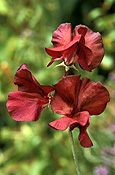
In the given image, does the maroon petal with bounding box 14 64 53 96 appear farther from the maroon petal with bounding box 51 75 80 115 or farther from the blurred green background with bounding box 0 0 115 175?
the blurred green background with bounding box 0 0 115 175

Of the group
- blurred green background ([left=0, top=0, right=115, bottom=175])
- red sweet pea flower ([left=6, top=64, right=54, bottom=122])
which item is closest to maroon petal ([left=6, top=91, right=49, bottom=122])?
red sweet pea flower ([left=6, top=64, right=54, bottom=122])

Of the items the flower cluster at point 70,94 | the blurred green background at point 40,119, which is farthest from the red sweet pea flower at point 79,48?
the blurred green background at point 40,119

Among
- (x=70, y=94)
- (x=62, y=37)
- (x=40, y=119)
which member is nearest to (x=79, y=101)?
(x=70, y=94)

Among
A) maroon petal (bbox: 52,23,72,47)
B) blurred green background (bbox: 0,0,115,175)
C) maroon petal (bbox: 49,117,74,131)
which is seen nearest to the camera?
maroon petal (bbox: 49,117,74,131)

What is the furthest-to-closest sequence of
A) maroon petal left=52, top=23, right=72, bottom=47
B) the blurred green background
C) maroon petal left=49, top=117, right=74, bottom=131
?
the blurred green background
maroon petal left=52, top=23, right=72, bottom=47
maroon petal left=49, top=117, right=74, bottom=131

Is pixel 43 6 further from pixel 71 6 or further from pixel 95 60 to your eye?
pixel 95 60

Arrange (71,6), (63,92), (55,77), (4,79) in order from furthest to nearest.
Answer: (71,6), (4,79), (55,77), (63,92)

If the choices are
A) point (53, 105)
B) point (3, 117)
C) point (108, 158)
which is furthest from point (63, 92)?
point (3, 117)
